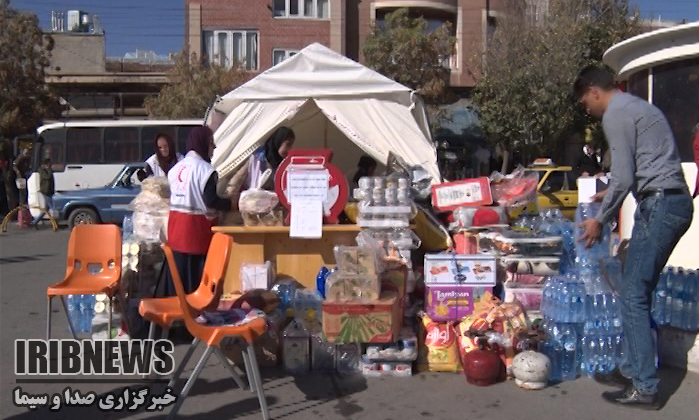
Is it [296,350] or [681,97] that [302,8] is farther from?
[296,350]

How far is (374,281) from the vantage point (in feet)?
18.3

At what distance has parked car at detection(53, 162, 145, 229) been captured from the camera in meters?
18.7

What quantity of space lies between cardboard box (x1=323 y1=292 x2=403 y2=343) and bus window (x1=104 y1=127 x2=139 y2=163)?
60.2 feet

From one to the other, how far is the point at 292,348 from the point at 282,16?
2804cm

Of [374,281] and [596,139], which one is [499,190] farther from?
[596,139]

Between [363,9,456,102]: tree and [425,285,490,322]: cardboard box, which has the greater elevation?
[363,9,456,102]: tree

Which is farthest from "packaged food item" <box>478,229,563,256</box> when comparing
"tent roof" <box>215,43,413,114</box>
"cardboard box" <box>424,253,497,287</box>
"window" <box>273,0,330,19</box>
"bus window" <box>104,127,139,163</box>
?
"window" <box>273,0,330,19</box>

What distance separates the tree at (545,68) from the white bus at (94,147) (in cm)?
1029

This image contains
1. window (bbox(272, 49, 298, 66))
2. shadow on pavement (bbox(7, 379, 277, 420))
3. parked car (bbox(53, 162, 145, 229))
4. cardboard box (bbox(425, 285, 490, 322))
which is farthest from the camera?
window (bbox(272, 49, 298, 66))

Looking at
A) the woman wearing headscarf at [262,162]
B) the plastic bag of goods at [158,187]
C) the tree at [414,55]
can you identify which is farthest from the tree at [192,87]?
the plastic bag of goods at [158,187]

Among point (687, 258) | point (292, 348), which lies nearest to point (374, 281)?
point (292, 348)

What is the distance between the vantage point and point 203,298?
18.1 feet

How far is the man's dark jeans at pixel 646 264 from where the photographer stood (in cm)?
488

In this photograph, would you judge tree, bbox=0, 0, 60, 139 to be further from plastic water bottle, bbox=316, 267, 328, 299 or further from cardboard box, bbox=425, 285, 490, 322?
cardboard box, bbox=425, 285, 490, 322
